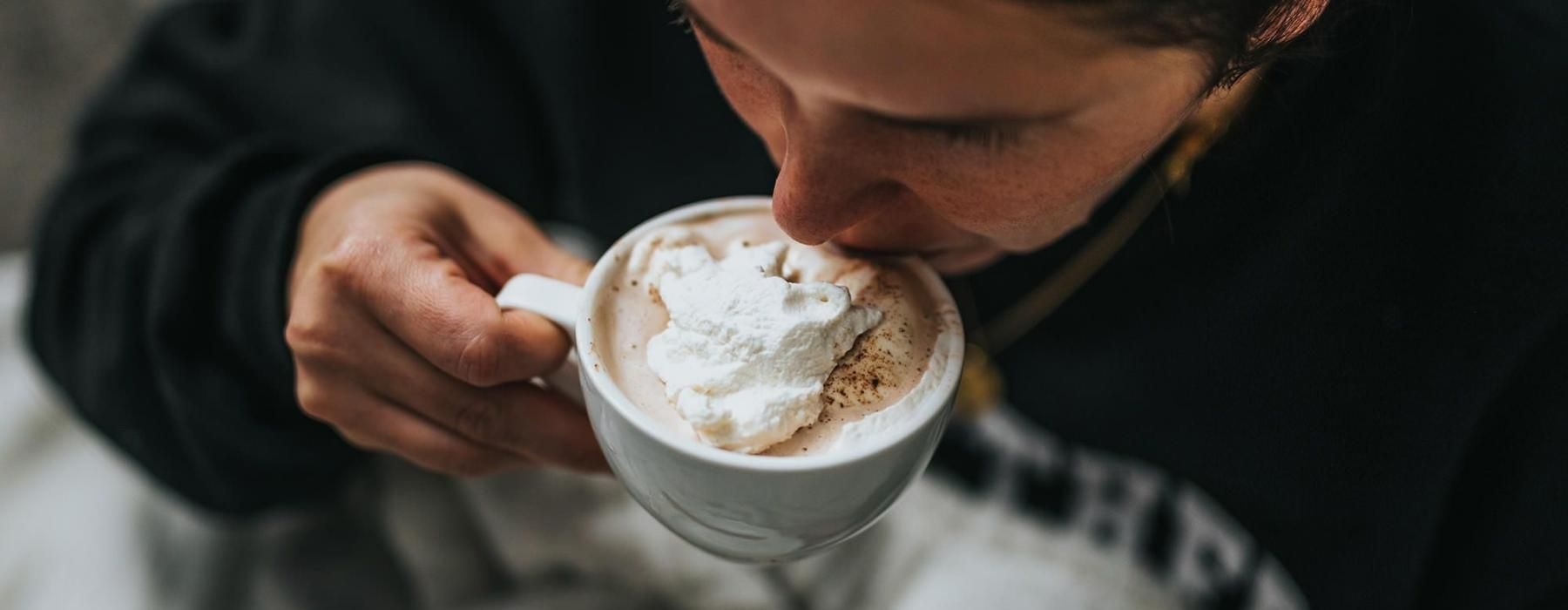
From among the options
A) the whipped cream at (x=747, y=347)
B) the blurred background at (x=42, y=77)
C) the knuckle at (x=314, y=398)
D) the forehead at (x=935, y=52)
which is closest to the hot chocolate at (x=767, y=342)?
the whipped cream at (x=747, y=347)

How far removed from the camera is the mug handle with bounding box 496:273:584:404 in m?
0.49

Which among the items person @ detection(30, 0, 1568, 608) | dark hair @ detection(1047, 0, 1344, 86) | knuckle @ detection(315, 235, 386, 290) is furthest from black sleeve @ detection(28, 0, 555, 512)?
dark hair @ detection(1047, 0, 1344, 86)

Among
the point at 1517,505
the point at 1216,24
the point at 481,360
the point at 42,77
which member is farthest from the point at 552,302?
the point at 42,77

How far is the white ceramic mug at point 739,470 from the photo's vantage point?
43 centimetres

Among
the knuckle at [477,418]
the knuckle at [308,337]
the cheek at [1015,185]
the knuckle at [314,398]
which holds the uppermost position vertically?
the cheek at [1015,185]

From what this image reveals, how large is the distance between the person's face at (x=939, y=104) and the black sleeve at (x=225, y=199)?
392 millimetres

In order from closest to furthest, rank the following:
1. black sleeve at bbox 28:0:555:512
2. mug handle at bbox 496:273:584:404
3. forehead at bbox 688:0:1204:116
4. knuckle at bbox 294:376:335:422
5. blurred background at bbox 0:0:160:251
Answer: forehead at bbox 688:0:1204:116 < mug handle at bbox 496:273:584:404 < knuckle at bbox 294:376:335:422 < black sleeve at bbox 28:0:555:512 < blurred background at bbox 0:0:160:251

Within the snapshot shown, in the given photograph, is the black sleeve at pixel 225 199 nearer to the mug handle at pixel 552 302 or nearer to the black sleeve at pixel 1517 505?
the mug handle at pixel 552 302

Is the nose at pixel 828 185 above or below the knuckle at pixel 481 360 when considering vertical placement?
above

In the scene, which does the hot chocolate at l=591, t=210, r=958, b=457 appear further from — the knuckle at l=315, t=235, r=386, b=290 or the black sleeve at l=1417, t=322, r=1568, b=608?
the black sleeve at l=1417, t=322, r=1568, b=608

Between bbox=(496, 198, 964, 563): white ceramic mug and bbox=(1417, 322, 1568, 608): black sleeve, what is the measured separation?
375 mm

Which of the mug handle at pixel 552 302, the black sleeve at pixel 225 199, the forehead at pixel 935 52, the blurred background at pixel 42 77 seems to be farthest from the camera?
the blurred background at pixel 42 77

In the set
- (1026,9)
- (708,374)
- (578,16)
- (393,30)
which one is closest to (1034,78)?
(1026,9)

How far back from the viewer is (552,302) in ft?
1.63
